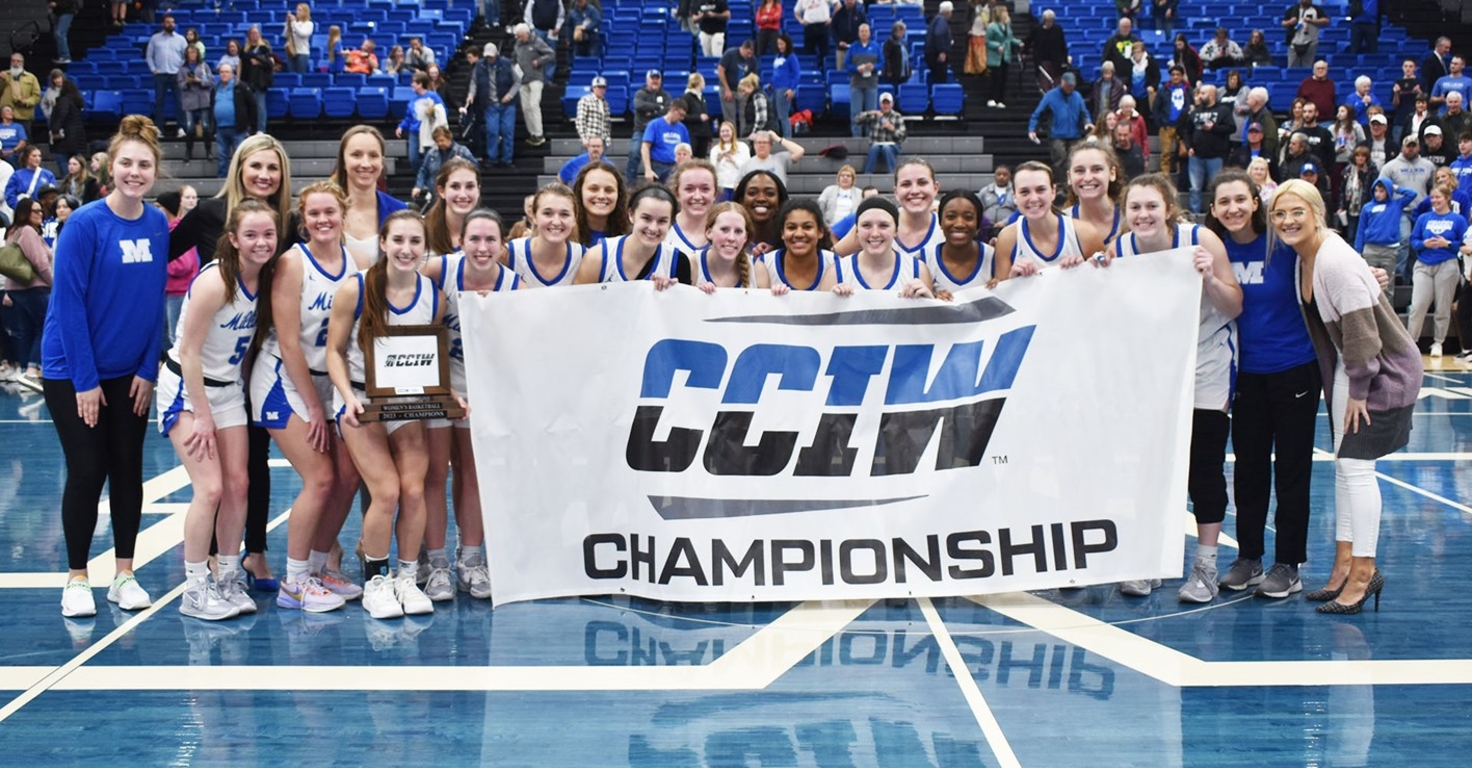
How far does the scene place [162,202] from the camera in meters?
6.46

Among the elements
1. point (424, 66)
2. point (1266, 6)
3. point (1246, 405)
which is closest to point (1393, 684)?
point (1246, 405)

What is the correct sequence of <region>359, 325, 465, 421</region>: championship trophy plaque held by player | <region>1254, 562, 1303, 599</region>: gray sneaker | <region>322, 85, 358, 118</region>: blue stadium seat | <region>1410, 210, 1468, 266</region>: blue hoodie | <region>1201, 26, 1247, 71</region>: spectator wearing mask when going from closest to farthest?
<region>359, 325, 465, 421</region>: championship trophy plaque held by player
<region>1254, 562, 1303, 599</region>: gray sneaker
<region>1410, 210, 1468, 266</region>: blue hoodie
<region>1201, 26, 1247, 71</region>: spectator wearing mask
<region>322, 85, 358, 118</region>: blue stadium seat

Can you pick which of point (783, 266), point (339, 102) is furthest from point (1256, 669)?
point (339, 102)

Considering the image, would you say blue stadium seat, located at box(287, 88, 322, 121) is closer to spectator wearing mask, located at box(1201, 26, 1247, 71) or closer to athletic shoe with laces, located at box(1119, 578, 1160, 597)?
spectator wearing mask, located at box(1201, 26, 1247, 71)

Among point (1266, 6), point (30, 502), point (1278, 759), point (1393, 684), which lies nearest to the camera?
point (1278, 759)

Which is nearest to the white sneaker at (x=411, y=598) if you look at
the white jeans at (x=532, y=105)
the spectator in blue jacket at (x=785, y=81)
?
the spectator in blue jacket at (x=785, y=81)

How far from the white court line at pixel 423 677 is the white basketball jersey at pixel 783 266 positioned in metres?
1.45

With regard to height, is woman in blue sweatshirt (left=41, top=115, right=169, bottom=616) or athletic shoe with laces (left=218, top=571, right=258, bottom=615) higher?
woman in blue sweatshirt (left=41, top=115, right=169, bottom=616)

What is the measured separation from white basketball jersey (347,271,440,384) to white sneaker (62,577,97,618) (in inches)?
49.2

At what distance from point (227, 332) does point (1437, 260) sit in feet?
37.2

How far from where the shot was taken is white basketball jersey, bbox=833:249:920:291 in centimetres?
507

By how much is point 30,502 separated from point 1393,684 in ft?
20.3

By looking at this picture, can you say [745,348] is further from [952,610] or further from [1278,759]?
[1278,759]

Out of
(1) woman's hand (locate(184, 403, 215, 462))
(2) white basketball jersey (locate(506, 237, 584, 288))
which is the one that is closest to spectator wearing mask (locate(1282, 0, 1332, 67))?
(2) white basketball jersey (locate(506, 237, 584, 288))
